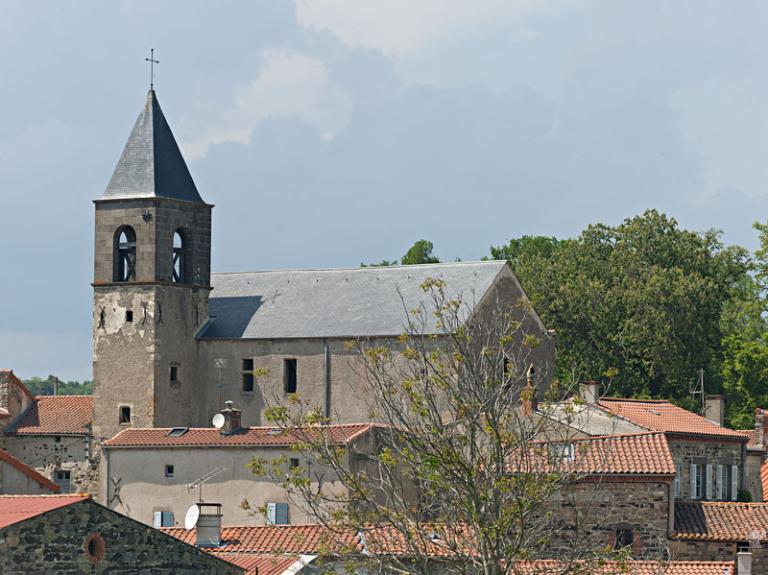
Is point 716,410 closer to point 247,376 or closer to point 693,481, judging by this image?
point 693,481

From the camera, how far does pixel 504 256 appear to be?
3492 inches

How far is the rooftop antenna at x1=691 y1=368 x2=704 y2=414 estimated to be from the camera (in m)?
68.4

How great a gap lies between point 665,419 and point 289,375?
1186cm

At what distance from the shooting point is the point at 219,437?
53.9 meters

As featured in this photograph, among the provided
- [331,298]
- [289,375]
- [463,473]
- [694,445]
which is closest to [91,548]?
[463,473]

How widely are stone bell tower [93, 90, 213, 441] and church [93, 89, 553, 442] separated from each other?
4 cm

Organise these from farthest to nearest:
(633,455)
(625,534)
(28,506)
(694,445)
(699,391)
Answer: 1. (699,391)
2. (694,445)
3. (633,455)
4. (625,534)
5. (28,506)

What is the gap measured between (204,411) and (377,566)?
31.9 meters

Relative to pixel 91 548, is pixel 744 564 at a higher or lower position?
lower

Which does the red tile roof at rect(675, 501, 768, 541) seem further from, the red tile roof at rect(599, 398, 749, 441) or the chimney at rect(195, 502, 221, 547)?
the chimney at rect(195, 502, 221, 547)

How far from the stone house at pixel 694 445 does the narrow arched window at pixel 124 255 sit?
15.2m

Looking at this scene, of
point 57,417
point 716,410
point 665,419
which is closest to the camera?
point 665,419

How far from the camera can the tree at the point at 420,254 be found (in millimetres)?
91375

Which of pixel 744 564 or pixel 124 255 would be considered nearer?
pixel 744 564
